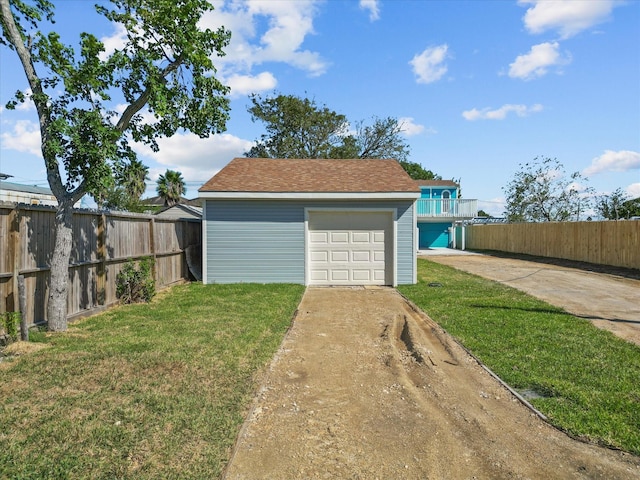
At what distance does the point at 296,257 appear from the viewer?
12852 millimetres

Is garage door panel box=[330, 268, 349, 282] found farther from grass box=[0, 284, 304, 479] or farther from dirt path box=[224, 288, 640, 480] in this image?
dirt path box=[224, 288, 640, 480]

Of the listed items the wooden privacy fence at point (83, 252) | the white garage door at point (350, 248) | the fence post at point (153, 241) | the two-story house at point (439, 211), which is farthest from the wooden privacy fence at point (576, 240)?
the fence post at point (153, 241)

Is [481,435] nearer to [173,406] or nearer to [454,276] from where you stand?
[173,406]

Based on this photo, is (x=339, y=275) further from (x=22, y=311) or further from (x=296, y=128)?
(x=296, y=128)

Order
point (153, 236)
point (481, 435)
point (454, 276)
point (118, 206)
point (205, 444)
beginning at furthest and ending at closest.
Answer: point (118, 206)
point (454, 276)
point (153, 236)
point (481, 435)
point (205, 444)

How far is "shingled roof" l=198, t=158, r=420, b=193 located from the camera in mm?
12641

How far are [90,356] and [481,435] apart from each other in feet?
15.3

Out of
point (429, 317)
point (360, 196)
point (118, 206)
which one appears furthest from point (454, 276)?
point (118, 206)

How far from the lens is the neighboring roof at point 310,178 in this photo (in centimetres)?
1257

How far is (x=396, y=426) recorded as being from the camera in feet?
12.5

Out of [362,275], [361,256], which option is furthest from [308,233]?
[362,275]

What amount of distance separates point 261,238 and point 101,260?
499cm

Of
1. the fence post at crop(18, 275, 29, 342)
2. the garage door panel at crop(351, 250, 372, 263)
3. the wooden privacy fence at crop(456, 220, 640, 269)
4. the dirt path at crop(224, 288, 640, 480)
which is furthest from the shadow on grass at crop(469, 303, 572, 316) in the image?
the wooden privacy fence at crop(456, 220, 640, 269)

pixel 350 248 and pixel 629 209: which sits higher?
pixel 629 209
